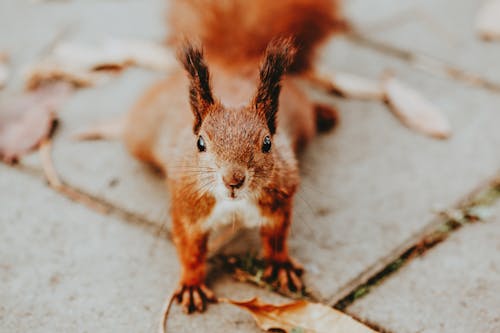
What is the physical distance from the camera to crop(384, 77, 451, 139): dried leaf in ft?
7.36

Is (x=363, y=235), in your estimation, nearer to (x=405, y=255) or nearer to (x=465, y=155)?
(x=405, y=255)

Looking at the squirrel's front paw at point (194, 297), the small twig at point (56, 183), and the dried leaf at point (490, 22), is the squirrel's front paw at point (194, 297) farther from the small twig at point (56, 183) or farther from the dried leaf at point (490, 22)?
the dried leaf at point (490, 22)

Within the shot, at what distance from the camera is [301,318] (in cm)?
150

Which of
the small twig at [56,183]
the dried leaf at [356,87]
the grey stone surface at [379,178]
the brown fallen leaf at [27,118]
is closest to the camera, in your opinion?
the grey stone surface at [379,178]

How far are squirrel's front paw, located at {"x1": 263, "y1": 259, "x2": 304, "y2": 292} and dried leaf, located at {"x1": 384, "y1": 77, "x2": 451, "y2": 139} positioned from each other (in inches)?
33.6

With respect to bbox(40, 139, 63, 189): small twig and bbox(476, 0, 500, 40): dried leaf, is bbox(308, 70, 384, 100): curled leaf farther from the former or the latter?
bbox(40, 139, 63, 189): small twig

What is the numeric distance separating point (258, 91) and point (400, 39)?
1506mm

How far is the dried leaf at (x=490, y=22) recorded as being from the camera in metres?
2.71

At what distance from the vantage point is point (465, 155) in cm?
213

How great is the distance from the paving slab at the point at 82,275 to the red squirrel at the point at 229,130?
0.08m

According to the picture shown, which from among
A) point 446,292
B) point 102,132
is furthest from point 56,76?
point 446,292

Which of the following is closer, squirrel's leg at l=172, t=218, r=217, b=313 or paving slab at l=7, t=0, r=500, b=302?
squirrel's leg at l=172, t=218, r=217, b=313

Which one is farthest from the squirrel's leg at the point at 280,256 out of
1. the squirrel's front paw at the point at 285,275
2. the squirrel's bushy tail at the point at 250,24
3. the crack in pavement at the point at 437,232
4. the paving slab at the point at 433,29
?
the paving slab at the point at 433,29

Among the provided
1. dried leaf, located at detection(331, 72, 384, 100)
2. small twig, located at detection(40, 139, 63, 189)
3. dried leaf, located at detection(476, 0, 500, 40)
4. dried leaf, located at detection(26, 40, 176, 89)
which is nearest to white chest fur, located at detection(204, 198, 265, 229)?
small twig, located at detection(40, 139, 63, 189)
